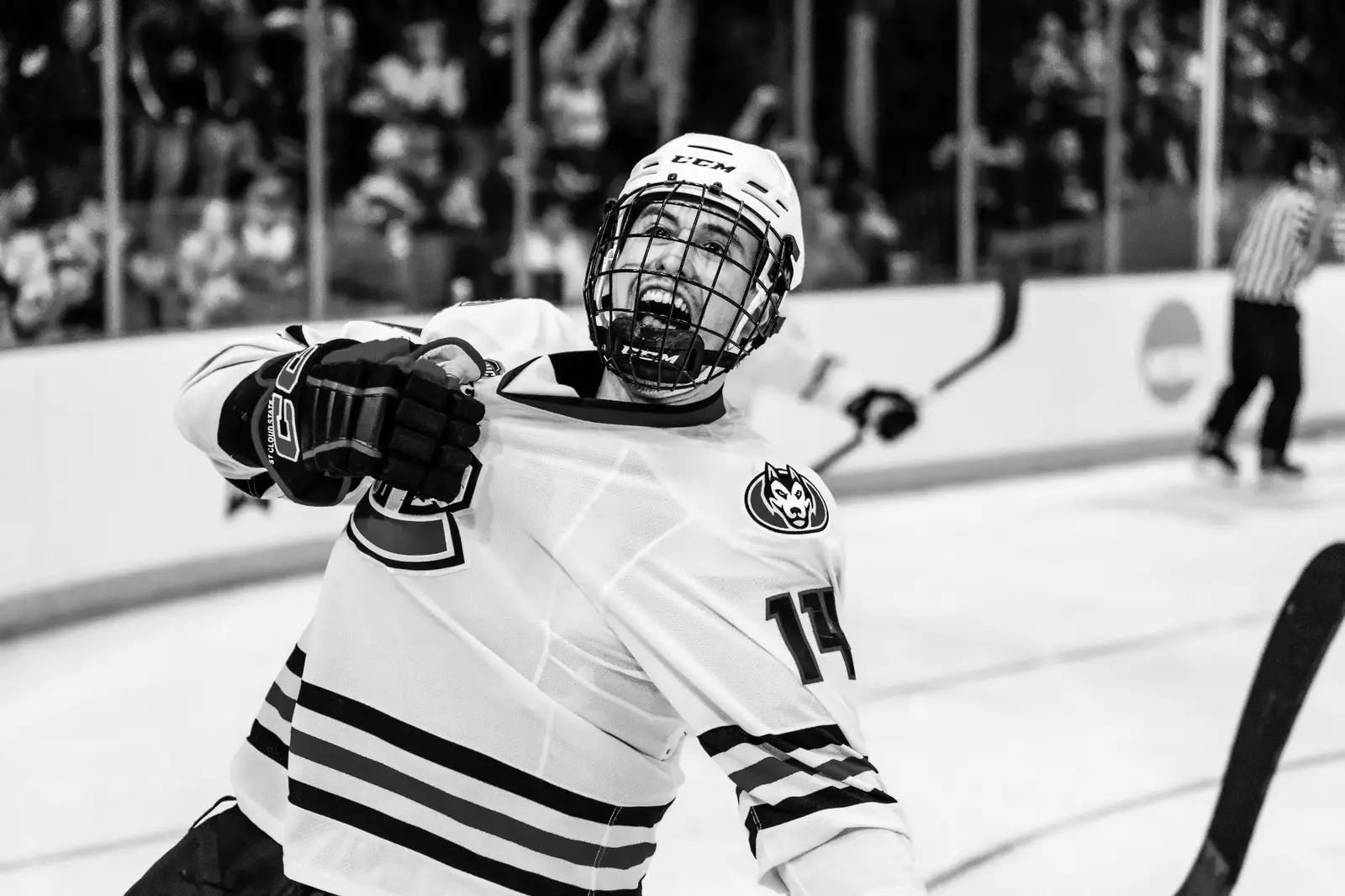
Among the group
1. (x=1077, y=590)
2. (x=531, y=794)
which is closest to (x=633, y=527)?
(x=531, y=794)

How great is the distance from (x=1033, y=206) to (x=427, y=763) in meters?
6.78

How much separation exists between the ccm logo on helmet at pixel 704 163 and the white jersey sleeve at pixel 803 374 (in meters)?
2.45

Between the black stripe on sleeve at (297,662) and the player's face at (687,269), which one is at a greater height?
the player's face at (687,269)

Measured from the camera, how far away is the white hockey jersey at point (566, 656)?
109 cm

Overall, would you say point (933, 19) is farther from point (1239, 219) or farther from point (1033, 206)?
point (1239, 219)

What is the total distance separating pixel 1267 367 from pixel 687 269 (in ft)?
20.0

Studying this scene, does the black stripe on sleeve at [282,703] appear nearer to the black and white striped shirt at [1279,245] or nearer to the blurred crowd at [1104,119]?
the black and white striped shirt at [1279,245]

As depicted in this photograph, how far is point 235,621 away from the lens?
4.44 m

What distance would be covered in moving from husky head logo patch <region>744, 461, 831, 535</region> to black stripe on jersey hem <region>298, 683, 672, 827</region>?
0.24m

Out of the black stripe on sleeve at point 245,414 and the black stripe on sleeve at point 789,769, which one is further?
the black stripe on sleeve at point 245,414

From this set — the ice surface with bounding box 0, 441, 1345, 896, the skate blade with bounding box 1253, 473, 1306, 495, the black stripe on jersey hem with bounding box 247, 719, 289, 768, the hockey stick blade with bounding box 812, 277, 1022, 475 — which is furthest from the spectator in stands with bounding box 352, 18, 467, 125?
the black stripe on jersey hem with bounding box 247, 719, 289, 768

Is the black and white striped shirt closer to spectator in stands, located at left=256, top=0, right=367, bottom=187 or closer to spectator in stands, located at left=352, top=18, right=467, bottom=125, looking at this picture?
spectator in stands, located at left=352, top=18, right=467, bottom=125

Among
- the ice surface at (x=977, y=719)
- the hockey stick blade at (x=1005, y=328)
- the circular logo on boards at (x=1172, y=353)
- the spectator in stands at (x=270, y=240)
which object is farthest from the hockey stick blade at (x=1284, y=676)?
the circular logo on boards at (x=1172, y=353)

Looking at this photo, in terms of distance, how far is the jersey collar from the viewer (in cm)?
116
